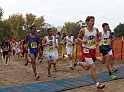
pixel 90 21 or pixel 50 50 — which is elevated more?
pixel 90 21

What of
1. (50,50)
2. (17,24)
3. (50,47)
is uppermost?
(17,24)

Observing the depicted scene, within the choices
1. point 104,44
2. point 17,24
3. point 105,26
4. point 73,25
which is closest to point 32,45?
point 104,44

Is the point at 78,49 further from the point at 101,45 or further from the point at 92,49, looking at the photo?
the point at 92,49

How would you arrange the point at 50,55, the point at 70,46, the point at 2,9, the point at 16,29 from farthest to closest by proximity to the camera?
1. the point at 16,29
2. the point at 2,9
3. the point at 70,46
4. the point at 50,55

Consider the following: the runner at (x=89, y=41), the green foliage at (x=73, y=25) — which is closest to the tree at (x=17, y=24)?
the green foliage at (x=73, y=25)

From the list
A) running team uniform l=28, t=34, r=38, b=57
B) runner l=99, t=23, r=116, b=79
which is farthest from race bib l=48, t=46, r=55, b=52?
runner l=99, t=23, r=116, b=79

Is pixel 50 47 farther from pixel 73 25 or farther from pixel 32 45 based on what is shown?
pixel 73 25

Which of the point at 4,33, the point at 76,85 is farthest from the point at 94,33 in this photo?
the point at 4,33

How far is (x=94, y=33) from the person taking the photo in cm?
646

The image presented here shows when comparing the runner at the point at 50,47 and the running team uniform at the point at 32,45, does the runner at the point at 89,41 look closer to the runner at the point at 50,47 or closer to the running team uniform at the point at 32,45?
the running team uniform at the point at 32,45

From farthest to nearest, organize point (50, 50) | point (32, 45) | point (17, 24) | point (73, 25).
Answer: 1. point (73, 25)
2. point (17, 24)
3. point (50, 50)
4. point (32, 45)

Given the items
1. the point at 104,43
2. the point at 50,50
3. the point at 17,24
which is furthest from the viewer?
the point at 17,24

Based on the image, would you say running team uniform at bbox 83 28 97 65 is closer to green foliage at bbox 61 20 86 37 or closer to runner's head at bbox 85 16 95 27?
runner's head at bbox 85 16 95 27

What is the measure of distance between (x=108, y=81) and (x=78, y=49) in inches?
367
